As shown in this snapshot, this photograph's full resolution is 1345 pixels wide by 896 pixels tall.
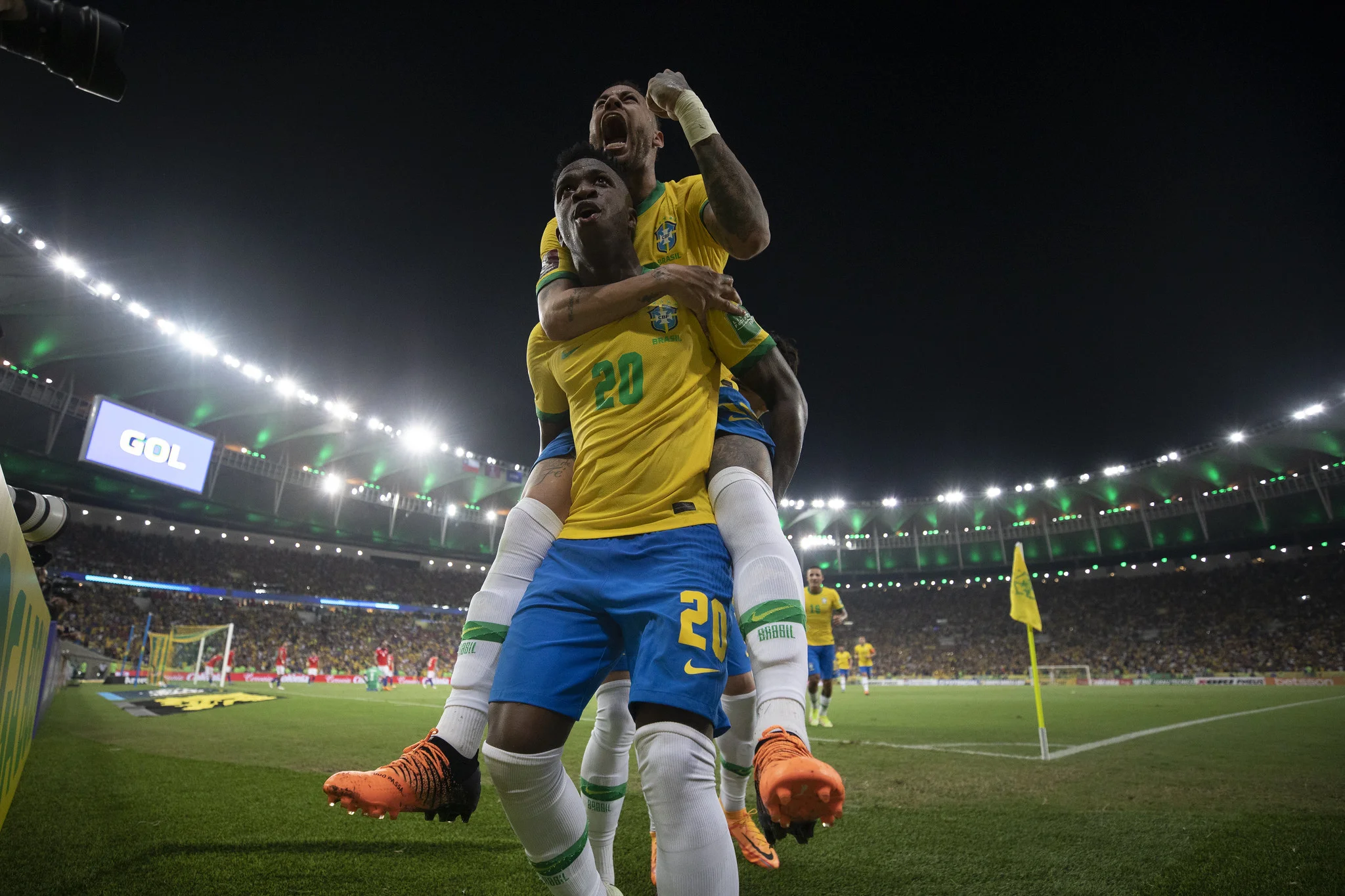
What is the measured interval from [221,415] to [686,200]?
37.9m

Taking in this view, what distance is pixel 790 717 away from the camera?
1594mm

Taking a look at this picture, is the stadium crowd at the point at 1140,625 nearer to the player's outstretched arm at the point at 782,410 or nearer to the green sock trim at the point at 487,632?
the player's outstretched arm at the point at 782,410

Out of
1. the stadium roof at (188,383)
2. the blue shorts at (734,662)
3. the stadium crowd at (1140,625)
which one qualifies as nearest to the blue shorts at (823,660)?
the blue shorts at (734,662)

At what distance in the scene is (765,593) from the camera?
179 cm

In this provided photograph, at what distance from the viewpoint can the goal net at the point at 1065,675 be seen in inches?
1353

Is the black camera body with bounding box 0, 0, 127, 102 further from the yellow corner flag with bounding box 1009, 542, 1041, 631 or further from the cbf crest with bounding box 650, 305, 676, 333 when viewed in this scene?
the yellow corner flag with bounding box 1009, 542, 1041, 631

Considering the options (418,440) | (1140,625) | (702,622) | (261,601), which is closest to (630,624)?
(702,622)

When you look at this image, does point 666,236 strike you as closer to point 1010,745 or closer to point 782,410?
point 782,410

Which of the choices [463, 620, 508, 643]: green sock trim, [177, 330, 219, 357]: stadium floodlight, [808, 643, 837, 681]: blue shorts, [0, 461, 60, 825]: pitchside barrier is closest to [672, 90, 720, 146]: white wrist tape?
[463, 620, 508, 643]: green sock trim

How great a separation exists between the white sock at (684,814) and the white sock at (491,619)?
0.60 metres

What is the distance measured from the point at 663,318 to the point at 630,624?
38.8 inches

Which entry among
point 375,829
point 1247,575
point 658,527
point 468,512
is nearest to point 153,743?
point 375,829

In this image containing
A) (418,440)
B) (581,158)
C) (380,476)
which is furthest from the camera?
(380,476)

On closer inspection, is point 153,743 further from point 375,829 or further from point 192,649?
point 192,649
